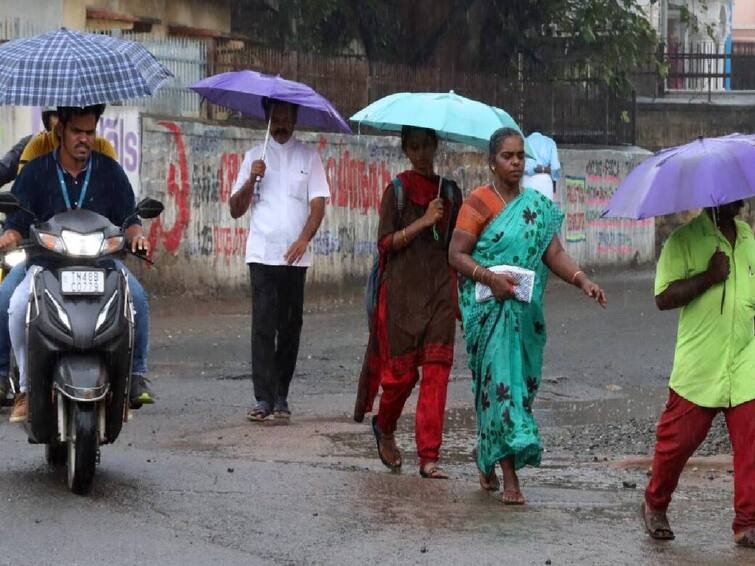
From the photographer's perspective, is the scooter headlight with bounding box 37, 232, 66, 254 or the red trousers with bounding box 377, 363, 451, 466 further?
the red trousers with bounding box 377, 363, 451, 466

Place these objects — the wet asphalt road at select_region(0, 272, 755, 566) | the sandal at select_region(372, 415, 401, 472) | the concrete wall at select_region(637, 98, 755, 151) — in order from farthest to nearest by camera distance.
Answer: the concrete wall at select_region(637, 98, 755, 151) → the sandal at select_region(372, 415, 401, 472) → the wet asphalt road at select_region(0, 272, 755, 566)

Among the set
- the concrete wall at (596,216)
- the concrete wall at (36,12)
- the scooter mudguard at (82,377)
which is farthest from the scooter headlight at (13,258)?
the concrete wall at (596,216)

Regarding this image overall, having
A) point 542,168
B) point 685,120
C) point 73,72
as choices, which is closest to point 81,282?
point 73,72

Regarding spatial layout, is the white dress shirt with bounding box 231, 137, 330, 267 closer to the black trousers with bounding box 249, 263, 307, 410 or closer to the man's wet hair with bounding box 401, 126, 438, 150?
the black trousers with bounding box 249, 263, 307, 410

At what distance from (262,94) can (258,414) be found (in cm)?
190

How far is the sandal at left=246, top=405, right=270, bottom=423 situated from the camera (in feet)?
33.2

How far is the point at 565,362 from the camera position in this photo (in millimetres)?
13977

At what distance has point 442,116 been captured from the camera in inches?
320

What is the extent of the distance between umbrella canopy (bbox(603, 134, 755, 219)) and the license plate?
2155mm

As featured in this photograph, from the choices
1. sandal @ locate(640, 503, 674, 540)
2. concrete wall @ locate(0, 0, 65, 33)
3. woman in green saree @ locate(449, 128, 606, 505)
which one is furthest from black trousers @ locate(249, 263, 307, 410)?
concrete wall @ locate(0, 0, 65, 33)

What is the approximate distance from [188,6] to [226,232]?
18.5 feet

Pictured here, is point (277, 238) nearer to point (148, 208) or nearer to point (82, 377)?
point (148, 208)

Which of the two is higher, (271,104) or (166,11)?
(166,11)

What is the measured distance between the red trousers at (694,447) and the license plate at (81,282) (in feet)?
7.89
